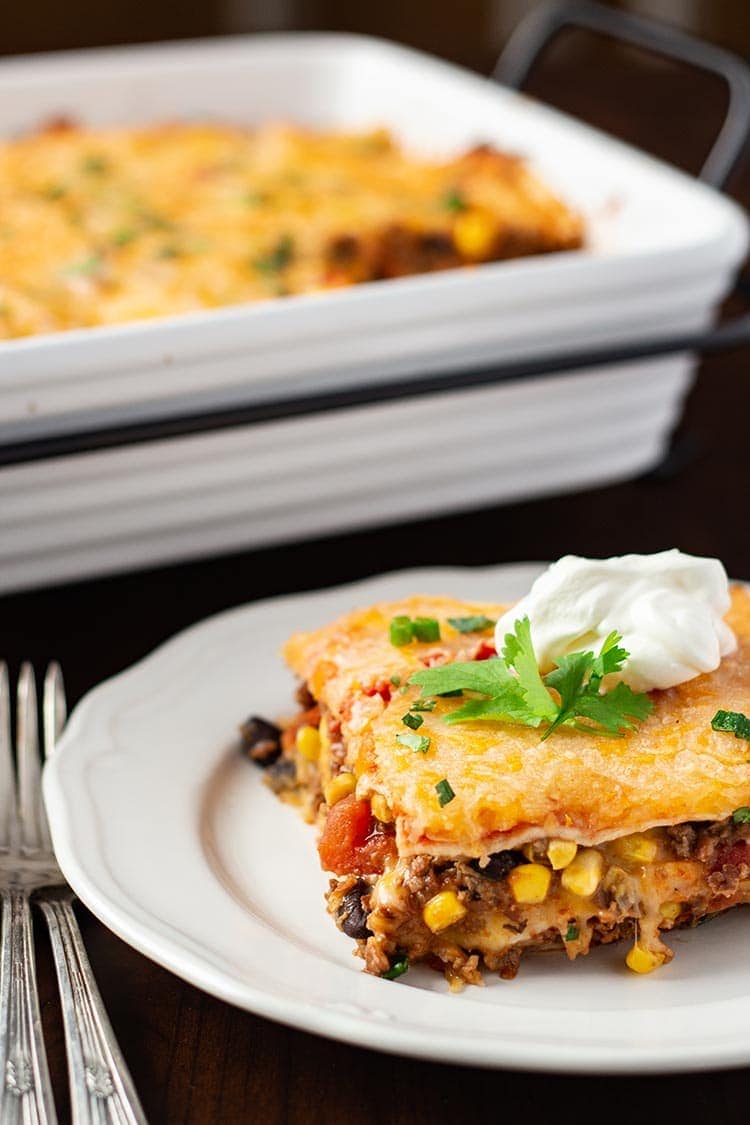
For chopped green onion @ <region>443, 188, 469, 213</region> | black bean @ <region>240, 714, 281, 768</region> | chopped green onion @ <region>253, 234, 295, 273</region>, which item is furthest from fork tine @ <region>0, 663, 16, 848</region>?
chopped green onion @ <region>443, 188, 469, 213</region>

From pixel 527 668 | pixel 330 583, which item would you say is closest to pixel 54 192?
pixel 330 583

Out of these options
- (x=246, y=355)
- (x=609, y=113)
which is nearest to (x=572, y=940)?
(x=246, y=355)

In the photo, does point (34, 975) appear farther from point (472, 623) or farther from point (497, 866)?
point (472, 623)

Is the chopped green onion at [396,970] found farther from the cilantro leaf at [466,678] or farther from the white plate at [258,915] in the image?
the cilantro leaf at [466,678]

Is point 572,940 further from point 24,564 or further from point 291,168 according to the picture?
point 291,168

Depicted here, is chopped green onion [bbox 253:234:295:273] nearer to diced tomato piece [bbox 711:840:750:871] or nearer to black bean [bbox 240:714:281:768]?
black bean [bbox 240:714:281:768]
